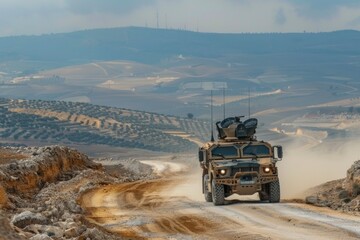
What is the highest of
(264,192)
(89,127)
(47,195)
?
(264,192)

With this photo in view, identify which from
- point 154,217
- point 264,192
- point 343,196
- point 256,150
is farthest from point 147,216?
point 343,196

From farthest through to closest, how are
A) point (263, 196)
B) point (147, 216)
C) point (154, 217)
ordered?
point (263, 196) → point (147, 216) → point (154, 217)

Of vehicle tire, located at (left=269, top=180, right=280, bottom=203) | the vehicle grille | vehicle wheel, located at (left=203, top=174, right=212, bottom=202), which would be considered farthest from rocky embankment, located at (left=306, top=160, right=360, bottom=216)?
vehicle wheel, located at (left=203, top=174, right=212, bottom=202)

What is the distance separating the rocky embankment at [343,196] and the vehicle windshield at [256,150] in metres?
2.23

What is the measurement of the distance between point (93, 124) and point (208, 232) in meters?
131

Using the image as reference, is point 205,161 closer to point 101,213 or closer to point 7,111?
point 101,213

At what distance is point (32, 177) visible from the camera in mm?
36438

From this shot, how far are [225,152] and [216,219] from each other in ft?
19.1

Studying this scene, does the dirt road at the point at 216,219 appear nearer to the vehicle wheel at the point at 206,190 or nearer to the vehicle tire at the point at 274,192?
the vehicle wheel at the point at 206,190

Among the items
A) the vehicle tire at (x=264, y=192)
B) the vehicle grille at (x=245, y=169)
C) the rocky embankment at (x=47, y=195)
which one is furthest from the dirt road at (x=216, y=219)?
the rocky embankment at (x=47, y=195)

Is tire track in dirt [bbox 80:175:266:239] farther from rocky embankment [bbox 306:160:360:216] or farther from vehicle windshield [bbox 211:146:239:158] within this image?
rocky embankment [bbox 306:160:360:216]

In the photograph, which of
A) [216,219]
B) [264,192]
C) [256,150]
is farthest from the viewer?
[256,150]

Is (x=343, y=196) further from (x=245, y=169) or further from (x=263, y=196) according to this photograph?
(x=245, y=169)

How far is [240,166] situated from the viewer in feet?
83.7
